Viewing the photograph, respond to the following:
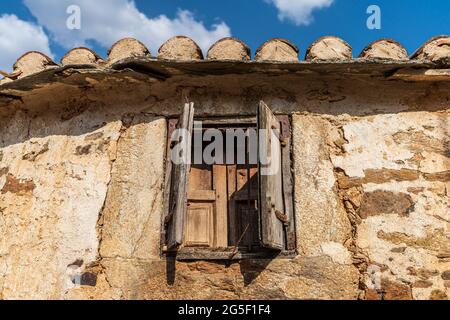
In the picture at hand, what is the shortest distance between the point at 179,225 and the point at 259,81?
4.91ft

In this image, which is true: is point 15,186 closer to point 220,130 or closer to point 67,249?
point 67,249

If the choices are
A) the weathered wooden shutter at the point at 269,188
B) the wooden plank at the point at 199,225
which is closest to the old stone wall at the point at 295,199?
the weathered wooden shutter at the point at 269,188

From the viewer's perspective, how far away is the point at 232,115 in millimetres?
3936

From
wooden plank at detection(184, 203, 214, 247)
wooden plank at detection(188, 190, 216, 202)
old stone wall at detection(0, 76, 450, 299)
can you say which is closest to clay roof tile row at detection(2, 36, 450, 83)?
old stone wall at detection(0, 76, 450, 299)

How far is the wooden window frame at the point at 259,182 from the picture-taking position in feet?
11.3

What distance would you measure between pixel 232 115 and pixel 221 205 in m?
0.78

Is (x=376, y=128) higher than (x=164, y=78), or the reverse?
(x=164, y=78)

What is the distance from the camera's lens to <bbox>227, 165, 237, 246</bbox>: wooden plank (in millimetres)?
3809

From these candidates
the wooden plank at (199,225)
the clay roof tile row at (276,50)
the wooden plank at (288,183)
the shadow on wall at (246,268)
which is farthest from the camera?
the clay roof tile row at (276,50)

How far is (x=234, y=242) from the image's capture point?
12.4 feet

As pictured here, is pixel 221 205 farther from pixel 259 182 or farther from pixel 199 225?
pixel 259 182

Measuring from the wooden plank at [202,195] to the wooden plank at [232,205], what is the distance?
15 centimetres

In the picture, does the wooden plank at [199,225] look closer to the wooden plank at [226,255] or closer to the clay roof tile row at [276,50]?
the wooden plank at [226,255]
